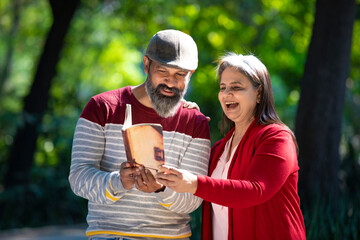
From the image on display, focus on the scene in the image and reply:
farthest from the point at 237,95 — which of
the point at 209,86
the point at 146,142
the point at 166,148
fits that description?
the point at 209,86

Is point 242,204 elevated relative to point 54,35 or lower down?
lower down

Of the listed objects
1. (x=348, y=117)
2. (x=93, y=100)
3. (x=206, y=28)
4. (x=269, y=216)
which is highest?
(x=206, y=28)

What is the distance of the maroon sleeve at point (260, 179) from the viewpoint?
2.27 metres

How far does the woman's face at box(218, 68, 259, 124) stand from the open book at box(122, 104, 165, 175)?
56 centimetres

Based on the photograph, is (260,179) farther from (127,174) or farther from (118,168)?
(118,168)

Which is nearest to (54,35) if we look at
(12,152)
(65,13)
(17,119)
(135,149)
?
(65,13)

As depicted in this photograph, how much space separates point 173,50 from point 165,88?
8.7 inches

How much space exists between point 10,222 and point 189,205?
6.74 metres

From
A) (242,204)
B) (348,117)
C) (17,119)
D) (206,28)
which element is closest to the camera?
(242,204)

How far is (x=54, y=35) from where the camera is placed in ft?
29.3

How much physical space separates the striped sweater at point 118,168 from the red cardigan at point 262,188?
13.6 inches

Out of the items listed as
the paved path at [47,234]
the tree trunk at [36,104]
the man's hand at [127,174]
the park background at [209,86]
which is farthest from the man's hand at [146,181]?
the tree trunk at [36,104]

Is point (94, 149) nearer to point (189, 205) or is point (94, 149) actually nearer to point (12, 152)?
point (189, 205)

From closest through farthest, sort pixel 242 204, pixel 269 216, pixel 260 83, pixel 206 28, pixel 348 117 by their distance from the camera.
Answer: pixel 242 204 < pixel 269 216 < pixel 260 83 < pixel 206 28 < pixel 348 117
